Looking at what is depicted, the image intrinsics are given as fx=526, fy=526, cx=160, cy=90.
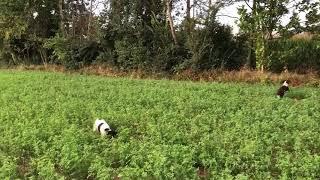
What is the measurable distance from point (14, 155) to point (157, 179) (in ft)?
10.7

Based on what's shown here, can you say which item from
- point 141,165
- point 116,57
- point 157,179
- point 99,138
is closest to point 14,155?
point 99,138

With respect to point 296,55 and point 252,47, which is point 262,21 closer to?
point 252,47

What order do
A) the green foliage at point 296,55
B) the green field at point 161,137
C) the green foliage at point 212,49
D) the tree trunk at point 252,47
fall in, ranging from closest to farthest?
the green field at point 161,137 → the tree trunk at point 252,47 → the green foliage at point 296,55 → the green foliage at point 212,49

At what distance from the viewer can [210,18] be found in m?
27.6

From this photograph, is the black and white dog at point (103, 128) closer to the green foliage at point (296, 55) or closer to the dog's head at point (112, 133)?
the dog's head at point (112, 133)

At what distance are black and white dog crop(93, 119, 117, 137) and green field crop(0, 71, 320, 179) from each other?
0.64 feet

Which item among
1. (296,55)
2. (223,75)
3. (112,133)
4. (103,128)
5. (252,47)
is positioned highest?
(252,47)

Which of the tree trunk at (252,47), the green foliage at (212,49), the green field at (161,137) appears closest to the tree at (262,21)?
the tree trunk at (252,47)

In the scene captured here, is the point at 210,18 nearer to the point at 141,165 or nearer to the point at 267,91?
the point at 267,91

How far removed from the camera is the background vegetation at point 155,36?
2412 cm

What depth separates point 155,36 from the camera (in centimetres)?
2908

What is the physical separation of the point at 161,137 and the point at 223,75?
1538 cm

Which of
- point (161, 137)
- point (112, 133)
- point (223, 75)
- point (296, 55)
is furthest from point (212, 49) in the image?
point (161, 137)

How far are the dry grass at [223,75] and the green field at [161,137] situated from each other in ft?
21.1
